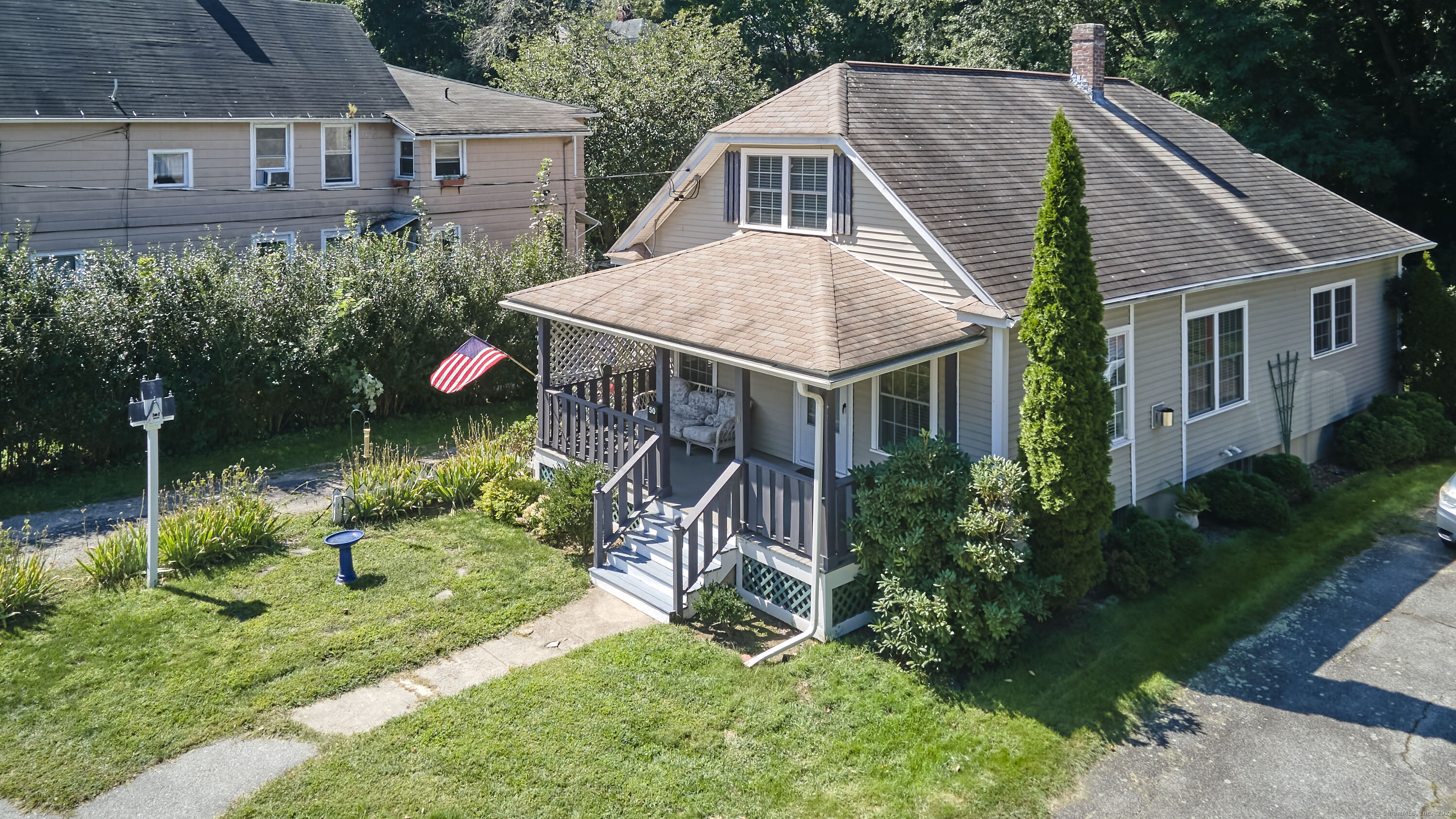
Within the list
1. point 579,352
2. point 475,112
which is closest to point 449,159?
point 475,112

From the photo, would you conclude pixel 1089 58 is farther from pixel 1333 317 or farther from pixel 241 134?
pixel 241 134

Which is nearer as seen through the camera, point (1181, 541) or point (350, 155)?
point (1181, 541)

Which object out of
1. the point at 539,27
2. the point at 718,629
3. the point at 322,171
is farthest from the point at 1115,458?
the point at 539,27

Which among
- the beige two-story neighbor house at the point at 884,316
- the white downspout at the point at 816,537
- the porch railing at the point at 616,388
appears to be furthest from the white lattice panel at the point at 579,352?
the white downspout at the point at 816,537

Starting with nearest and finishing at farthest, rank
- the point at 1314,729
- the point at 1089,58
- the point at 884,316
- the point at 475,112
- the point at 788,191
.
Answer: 1. the point at 1314,729
2. the point at 884,316
3. the point at 788,191
4. the point at 1089,58
5. the point at 475,112

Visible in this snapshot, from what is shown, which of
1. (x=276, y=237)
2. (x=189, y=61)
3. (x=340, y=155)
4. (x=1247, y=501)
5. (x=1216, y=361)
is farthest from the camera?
(x=340, y=155)

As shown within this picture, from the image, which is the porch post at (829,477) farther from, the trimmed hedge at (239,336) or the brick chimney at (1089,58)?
the brick chimney at (1089,58)

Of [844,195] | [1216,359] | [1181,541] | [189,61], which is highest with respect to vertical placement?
[189,61]
